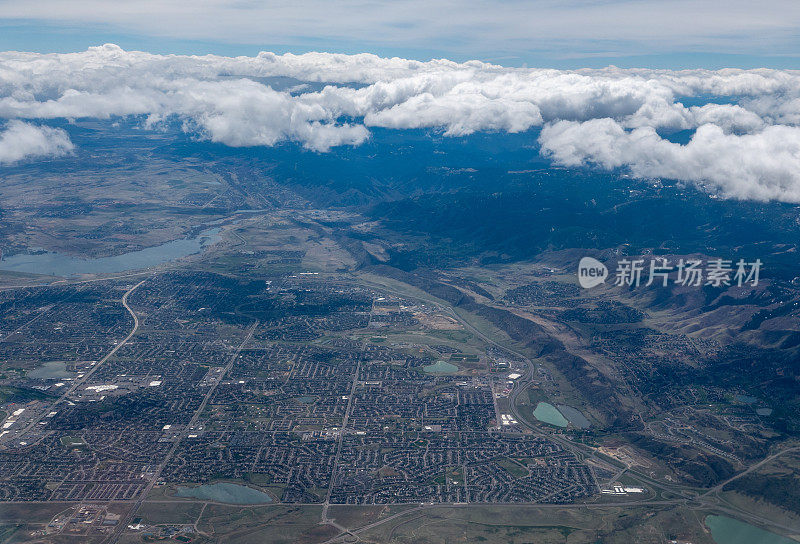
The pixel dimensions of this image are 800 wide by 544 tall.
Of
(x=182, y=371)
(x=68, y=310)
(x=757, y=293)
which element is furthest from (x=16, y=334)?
(x=757, y=293)

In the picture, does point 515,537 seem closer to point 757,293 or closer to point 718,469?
point 718,469

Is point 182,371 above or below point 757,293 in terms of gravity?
below

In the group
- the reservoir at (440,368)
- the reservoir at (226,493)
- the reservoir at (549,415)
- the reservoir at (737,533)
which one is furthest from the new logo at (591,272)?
the reservoir at (226,493)

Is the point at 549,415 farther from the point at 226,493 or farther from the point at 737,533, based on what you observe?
the point at 226,493

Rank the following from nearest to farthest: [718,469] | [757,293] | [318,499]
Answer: [318,499]
[718,469]
[757,293]

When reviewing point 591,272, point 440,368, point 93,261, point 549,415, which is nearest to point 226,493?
point 440,368

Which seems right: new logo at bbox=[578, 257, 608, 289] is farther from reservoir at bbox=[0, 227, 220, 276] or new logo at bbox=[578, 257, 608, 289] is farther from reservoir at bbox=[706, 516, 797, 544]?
reservoir at bbox=[0, 227, 220, 276]

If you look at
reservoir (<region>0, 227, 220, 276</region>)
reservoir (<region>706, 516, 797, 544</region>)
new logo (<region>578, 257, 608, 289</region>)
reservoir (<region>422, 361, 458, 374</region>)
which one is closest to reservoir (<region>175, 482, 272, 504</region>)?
reservoir (<region>422, 361, 458, 374</region>)

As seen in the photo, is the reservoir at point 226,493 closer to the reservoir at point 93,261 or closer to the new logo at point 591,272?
the new logo at point 591,272
